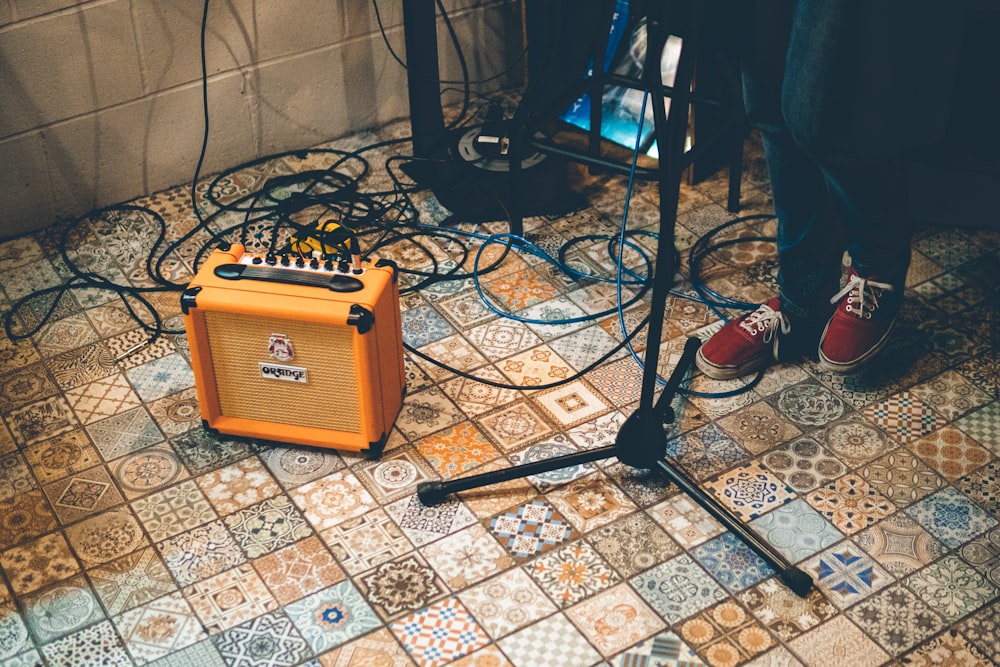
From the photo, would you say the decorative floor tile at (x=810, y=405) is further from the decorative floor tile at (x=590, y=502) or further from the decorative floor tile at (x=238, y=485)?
the decorative floor tile at (x=238, y=485)

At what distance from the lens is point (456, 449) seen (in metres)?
1.95

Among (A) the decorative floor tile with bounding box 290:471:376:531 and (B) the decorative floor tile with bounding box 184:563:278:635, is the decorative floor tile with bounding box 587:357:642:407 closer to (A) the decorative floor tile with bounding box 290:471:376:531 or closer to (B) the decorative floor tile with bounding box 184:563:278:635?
(A) the decorative floor tile with bounding box 290:471:376:531

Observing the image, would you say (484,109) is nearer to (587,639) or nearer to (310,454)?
(310,454)

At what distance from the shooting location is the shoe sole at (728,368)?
81.8 inches

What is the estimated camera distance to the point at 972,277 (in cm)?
237

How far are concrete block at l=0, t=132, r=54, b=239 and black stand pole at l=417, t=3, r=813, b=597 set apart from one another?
51.4 inches

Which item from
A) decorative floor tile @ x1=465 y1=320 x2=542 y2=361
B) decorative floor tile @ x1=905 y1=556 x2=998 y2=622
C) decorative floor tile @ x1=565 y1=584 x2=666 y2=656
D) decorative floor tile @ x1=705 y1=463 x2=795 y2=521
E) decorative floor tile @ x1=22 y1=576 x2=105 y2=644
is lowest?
decorative floor tile @ x1=22 y1=576 x2=105 y2=644

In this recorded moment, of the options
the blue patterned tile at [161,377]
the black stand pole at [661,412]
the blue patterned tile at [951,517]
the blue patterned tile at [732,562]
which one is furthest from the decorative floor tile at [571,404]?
the blue patterned tile at [161,377]

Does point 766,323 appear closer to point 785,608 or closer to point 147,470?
point 785,608

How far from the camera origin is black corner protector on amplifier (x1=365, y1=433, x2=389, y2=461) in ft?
6.25

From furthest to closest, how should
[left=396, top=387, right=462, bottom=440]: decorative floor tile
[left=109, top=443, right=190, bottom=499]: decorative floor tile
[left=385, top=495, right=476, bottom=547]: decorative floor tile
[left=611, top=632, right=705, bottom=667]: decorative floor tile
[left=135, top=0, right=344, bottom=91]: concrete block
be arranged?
[left=135, top=0, right=344, bottom=91]: concrete block → [left=396, top=387, right=462, bottom=440]: decorative floor tile → [left=109, top=443, right=190, bottom=499]: decorative floor tile → [left=385, top=495, right=476, bottom=547]: decorative floor tile → [left=611, top=632, right=705, bottom=667]: decorative floor tile

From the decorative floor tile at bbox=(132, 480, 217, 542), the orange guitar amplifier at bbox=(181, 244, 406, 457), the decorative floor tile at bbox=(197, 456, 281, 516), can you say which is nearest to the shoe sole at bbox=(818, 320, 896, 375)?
the orange guitar amplifier at bbox=(181, 244, 406, 457)

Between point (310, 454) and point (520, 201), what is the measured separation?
0.81 metres

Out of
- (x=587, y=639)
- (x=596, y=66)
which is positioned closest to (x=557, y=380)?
(x=587, y=639)
